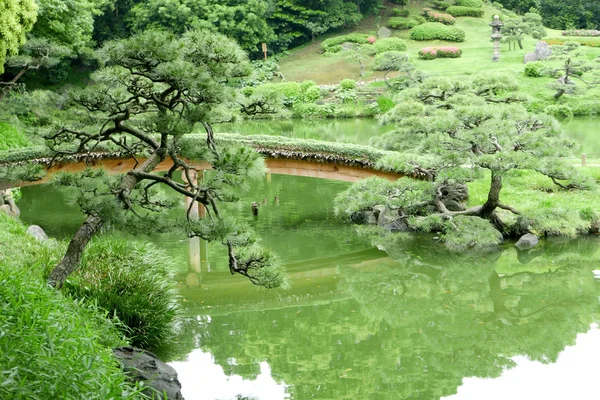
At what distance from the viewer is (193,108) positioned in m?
7.54

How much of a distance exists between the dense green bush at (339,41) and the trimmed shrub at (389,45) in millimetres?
1569

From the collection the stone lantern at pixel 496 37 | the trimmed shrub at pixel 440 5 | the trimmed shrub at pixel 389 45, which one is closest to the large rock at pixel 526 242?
the stone lantern at pixel 496 37

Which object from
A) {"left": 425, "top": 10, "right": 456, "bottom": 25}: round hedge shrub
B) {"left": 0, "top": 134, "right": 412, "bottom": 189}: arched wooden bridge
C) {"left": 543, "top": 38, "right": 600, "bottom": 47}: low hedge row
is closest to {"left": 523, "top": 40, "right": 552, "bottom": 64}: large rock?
{"left": 543, "top": 38, "right": 600, "bottom": 47}: low hedge row

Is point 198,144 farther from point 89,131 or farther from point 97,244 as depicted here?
point 97,244

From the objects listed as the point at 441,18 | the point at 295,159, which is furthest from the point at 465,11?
the point at 295,159

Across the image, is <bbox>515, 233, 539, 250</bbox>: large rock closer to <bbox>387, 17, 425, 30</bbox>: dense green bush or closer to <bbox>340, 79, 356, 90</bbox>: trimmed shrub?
<bbox>340, 79, 356, 90</bbox>: trimmed shrub

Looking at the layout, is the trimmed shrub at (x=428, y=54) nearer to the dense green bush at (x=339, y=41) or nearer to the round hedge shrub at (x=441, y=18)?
the dense green bush at (x=339, y=41)

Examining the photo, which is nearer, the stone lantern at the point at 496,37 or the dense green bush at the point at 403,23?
the stone lantern at the point at 496,37

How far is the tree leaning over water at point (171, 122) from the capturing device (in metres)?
7.07

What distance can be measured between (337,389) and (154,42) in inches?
155

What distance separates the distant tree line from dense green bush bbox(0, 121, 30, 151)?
3211cm

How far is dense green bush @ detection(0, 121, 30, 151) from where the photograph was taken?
2084cm

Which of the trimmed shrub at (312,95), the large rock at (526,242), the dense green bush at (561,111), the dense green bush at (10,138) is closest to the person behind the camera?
the large rock at (526,242)

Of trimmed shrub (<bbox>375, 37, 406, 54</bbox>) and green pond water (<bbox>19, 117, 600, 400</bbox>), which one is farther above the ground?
green pond water (<bbox>19, 117, 600, 400</bbox>)
